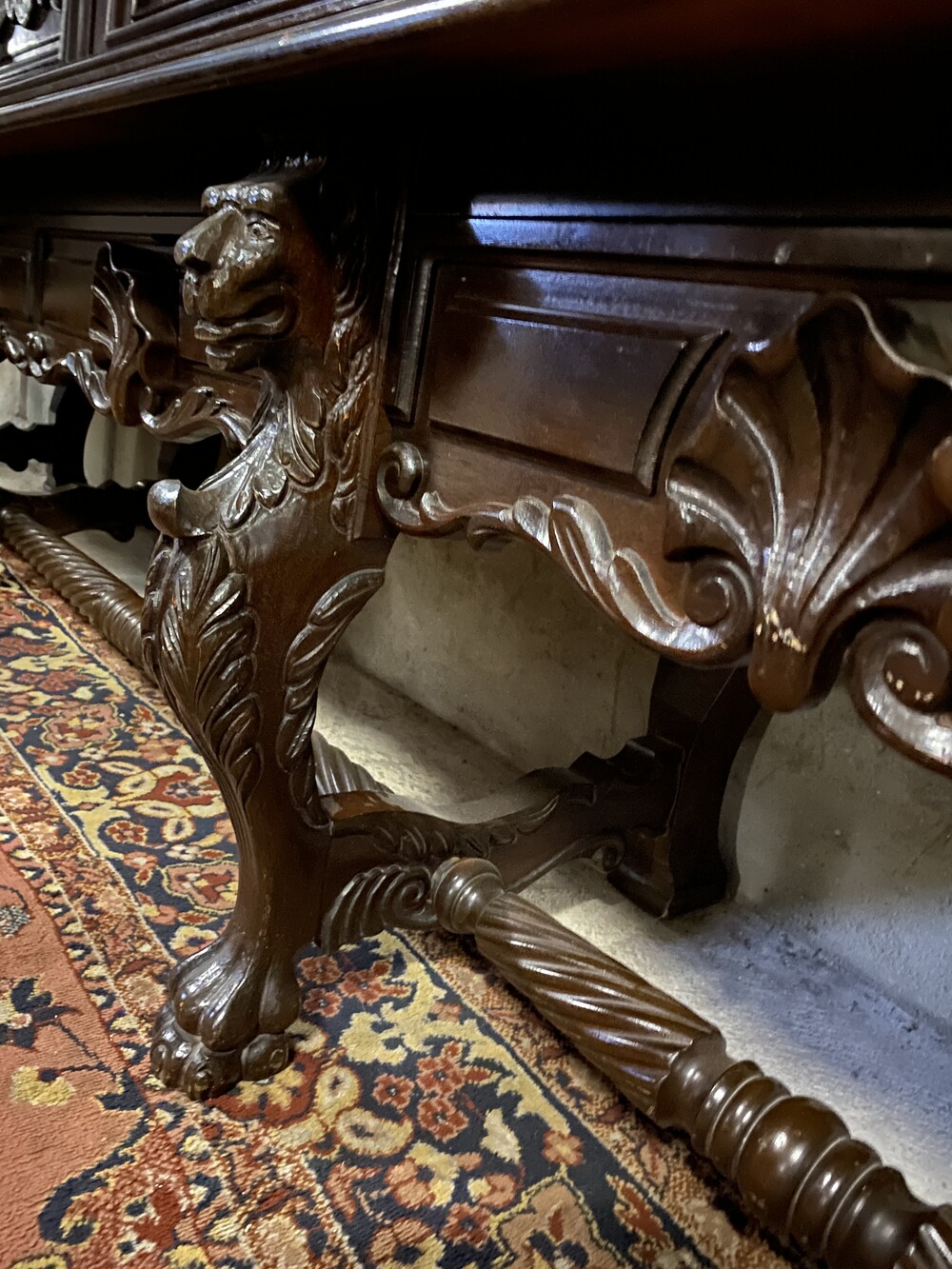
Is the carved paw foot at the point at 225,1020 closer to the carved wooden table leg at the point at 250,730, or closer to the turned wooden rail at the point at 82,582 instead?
the carved wooden table leg at the point at 250,730

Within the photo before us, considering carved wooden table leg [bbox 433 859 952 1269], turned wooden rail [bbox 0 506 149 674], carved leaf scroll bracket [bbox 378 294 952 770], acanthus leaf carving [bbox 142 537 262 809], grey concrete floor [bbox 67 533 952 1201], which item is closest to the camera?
carved leaf scroll bracket [bbox 378 294 952 770]

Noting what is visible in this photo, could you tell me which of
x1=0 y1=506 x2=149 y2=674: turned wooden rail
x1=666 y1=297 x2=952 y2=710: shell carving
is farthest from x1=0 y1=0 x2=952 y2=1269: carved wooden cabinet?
x1=0 y1=506 x2=149 y2=674: turned wooden rail

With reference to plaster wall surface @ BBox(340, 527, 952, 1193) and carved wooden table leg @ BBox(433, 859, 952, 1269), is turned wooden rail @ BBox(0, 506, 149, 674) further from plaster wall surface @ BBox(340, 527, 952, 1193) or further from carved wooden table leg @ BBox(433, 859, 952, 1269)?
carved wooden table leg @ BBox(433, 859, 952, 1269)

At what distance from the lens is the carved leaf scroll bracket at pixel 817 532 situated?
1.23ft

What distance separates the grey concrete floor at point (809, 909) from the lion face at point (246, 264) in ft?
2.38

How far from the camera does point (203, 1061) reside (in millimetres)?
784

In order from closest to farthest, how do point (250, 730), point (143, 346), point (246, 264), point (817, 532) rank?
1. point (817, 532)
2. point (246, 264)
3. point (250, 730)
4. point (143, 346)

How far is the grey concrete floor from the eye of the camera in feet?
3.01

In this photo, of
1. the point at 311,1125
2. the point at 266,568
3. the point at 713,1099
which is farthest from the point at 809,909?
the point at 266,568

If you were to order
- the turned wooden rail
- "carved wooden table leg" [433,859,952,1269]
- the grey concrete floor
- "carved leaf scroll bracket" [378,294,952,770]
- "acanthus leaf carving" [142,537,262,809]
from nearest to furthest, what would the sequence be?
"carved leaf scroll bracket" [378,294,952,770] < "carved wooden table leg" [433,859,952,1269] < "acanthus leaf carving" [142,537,262,809] < the grey concrete floor < the turned wooden rail

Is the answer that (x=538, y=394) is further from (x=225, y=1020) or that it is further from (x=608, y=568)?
(x=225, y=1020)

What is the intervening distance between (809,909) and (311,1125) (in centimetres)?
62

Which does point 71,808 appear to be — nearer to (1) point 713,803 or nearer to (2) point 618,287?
(1) point 713,803

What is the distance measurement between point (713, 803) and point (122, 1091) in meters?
0.69
